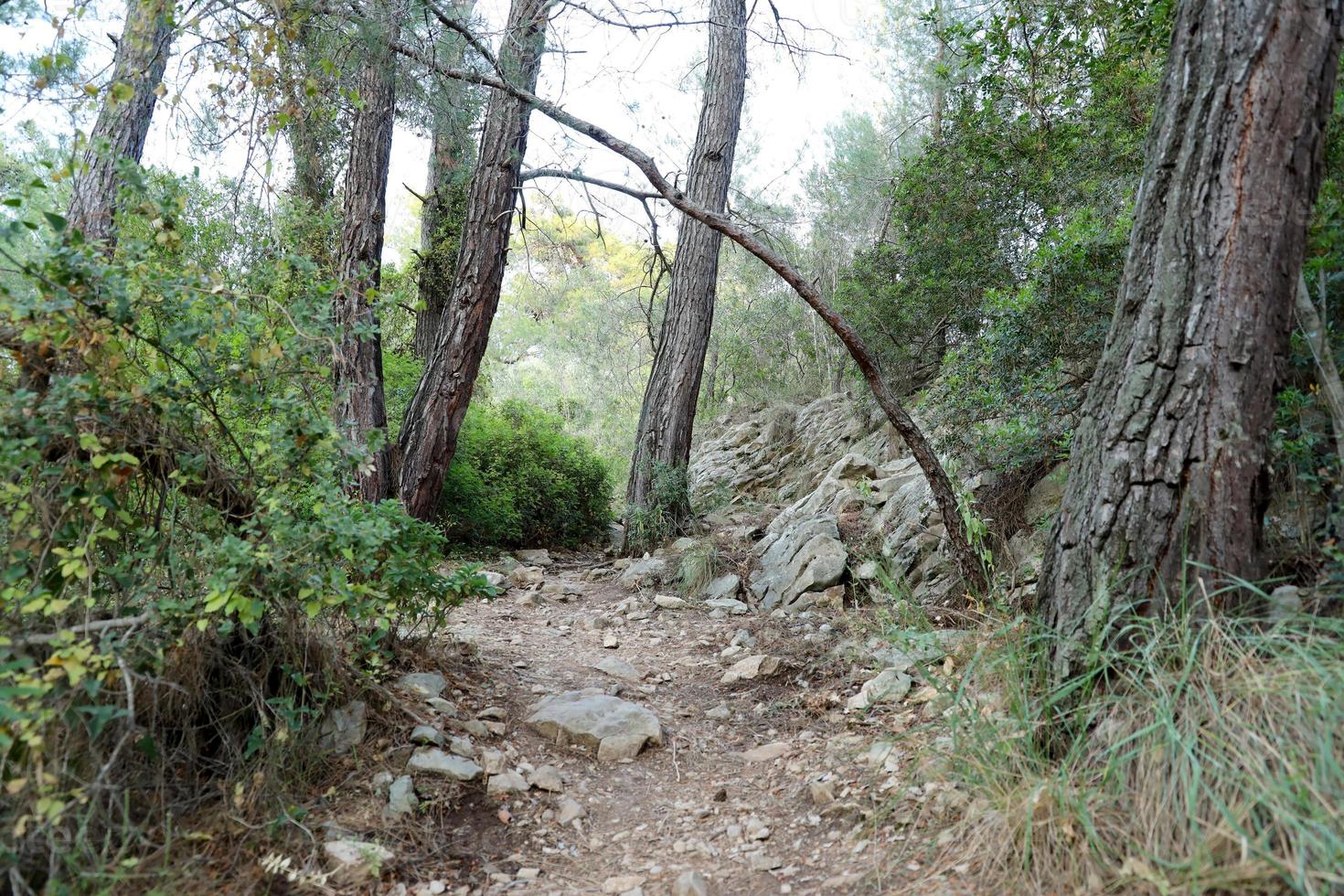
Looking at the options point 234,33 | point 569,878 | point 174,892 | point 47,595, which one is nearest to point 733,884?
point 569,878

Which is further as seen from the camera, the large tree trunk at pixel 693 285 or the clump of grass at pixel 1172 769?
the large tree trunk at pixel 693 285

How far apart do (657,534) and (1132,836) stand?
5562mm

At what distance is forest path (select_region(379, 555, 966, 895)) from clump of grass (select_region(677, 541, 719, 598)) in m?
1.09

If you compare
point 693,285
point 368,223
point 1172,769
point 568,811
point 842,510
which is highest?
point 693,285

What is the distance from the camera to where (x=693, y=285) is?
25.6 feet

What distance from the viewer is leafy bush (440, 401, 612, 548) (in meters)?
7.61

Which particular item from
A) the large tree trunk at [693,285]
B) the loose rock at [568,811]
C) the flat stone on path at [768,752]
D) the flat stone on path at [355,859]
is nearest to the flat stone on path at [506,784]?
the loose rock at [568,811]

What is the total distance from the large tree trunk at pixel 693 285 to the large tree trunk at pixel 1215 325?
522cm

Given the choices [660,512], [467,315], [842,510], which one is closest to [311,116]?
[467,315]

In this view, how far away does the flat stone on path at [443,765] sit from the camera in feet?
9.57

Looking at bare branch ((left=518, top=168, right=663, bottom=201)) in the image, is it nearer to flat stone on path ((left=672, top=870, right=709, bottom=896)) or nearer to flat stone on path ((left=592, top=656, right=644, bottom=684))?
flat stone on path ((left=592, top=656, right=644, bottom=684))

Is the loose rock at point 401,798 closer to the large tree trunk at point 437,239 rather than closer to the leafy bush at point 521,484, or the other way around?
the leafy bush at point 521,484

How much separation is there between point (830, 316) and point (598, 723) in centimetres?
243

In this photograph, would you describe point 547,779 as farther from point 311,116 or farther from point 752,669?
point 311,116
